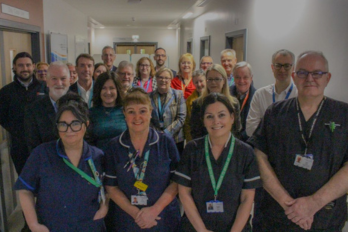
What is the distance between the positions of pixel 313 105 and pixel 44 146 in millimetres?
1623

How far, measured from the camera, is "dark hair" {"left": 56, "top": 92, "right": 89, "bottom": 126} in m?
1.69

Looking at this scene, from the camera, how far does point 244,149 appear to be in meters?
1.71

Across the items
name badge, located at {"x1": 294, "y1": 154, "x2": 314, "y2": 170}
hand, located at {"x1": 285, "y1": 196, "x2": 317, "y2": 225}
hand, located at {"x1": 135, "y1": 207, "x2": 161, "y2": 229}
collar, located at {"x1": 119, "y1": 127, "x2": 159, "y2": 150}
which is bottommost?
hand, located at {"x1": 135, "y1": 207, "x2": 161, "y2": 229}

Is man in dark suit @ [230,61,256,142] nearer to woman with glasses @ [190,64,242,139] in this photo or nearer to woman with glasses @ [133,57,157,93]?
woman with glasses @ [190,64,242,139]

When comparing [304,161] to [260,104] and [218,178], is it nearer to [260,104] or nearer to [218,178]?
[218,178]

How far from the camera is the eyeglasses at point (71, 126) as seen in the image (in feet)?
5.43

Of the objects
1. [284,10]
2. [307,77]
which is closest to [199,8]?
A: [284,10]

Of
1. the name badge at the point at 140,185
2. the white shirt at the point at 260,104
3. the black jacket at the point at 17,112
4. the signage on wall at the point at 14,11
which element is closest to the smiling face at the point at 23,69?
the black jacket at the point at 17,112

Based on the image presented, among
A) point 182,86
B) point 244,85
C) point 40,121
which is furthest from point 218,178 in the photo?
point 182,86

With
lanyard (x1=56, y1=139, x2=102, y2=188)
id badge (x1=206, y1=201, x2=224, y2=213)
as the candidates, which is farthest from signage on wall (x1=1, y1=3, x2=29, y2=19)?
id badge (x1=206, y1=201, x2=224, y2=213)

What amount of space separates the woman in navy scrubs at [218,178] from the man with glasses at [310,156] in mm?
216

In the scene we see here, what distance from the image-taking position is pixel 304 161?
1.69 m

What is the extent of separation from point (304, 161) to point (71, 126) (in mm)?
1380

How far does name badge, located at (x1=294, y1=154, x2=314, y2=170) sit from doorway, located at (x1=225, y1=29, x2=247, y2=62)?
3612 mm
